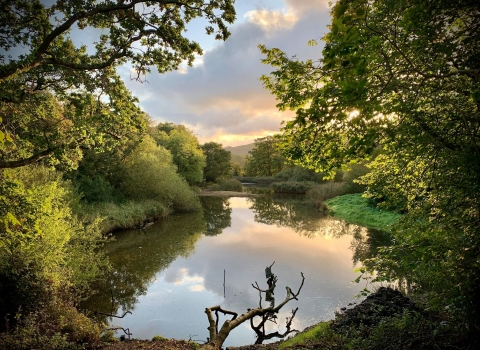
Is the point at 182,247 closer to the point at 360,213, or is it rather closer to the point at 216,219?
the point at 216,219

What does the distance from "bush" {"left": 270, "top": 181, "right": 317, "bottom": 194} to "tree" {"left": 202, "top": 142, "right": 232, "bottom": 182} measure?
635 inches

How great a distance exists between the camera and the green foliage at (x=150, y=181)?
26.0 m

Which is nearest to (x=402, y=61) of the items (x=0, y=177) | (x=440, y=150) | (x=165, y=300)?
(x=440, y=150)

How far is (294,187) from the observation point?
49.0m

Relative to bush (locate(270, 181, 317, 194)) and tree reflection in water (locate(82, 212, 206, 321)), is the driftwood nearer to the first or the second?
tree reflection in water (locate(82, 212, 206, 321))

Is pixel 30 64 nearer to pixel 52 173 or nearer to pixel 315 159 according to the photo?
pixel 315 159

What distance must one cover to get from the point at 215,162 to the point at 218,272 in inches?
1994

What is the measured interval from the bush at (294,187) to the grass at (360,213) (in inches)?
594

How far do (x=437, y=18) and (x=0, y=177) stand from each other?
951cm

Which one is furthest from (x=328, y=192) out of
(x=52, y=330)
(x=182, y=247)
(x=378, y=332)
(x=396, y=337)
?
(x=52, y=330)

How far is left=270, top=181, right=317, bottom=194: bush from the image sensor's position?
4769 cm

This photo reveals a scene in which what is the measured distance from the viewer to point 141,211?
23.0 m

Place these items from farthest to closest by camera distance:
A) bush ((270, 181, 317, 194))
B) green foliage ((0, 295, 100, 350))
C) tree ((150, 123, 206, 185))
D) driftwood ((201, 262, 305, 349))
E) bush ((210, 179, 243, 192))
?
1. bush ((210, 179, 243, 192))
2. bush ((270, 181, 317, 194))
3. tree ((150, 123, 206, 185))
4. driftwood ((201, 262, 305, 349))
5. green foliage ((0, 295, 100, 350))

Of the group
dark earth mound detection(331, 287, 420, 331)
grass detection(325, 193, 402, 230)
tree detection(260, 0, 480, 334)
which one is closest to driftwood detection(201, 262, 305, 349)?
dark earth mound detection(331, 287, 420, 331)
